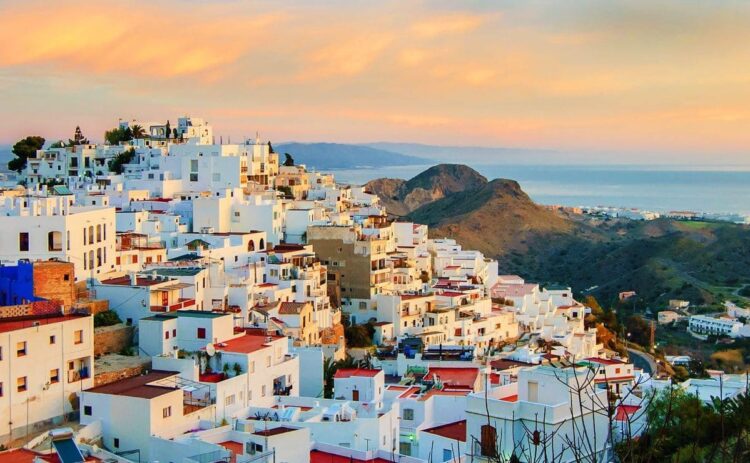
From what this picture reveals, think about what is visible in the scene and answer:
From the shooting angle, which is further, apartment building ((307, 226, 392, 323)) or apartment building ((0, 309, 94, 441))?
apartment building ((307, 226, 392, 323))

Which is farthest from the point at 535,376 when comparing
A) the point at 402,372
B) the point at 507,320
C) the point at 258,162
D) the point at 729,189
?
the point at 729,189

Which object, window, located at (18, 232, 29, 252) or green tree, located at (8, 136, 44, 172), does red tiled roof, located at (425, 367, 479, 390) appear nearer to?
window, located at (18, 232, 29, 252)

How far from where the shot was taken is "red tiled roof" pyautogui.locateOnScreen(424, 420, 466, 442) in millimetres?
14578

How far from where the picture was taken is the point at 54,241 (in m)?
20.8

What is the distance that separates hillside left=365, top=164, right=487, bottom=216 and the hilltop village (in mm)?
43488

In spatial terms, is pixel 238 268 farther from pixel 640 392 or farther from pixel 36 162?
pixel 36 162

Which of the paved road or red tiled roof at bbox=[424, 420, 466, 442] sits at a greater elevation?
red tiled roof at bbox=[424, 420, 466, 442]

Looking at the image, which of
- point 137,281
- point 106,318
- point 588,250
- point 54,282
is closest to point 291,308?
point 137,281

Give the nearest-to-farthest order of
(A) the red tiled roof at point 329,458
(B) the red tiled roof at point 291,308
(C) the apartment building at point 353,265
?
1. (A) the red tiled roof at point 329,458
2. (B) the red tiled roof at point 291,308
3. (C) the apartment building at point 353,265

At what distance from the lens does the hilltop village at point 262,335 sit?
42.1 ft

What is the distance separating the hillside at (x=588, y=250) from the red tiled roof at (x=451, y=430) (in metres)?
35.7

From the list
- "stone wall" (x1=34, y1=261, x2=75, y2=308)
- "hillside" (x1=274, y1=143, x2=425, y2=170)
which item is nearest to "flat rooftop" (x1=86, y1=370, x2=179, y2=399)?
"stone wall" (x1=34, y1=261, x2=75, y2=308)

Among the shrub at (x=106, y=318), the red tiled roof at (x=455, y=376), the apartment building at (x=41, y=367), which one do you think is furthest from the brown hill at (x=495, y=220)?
the apartment building at (x=41, y=367)

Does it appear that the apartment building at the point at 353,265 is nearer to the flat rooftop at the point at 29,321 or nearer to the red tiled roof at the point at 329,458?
the flat rooftop at the point at 29,321
